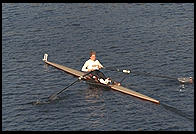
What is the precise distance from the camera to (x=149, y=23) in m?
66.2

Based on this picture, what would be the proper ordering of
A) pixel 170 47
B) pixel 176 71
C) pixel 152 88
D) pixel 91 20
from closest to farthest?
pixel 152 88
pixel 176 71
pixel 170 47
pixel 91 20

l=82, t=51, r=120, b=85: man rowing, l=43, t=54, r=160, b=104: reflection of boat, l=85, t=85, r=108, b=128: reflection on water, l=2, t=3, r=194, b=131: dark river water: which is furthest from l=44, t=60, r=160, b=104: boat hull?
l=85, t=85, r=108, b=128: reflection on water

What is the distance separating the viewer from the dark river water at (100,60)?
43062mm

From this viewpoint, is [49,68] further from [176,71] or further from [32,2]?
[32,2]

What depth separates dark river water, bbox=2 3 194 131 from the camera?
43062mm

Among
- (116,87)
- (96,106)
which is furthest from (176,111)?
(116,87)

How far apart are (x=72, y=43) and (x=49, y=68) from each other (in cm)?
734

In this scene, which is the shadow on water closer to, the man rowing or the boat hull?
the boat hull

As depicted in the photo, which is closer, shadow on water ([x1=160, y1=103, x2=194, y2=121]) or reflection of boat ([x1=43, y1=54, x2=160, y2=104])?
shadow on water ([x1=160, y1=103, x2=194, y2=121])

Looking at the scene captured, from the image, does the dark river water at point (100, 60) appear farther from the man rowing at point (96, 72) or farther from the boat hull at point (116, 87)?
the man rowing at point (96, 72)

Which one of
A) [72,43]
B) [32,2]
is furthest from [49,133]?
[32,2]

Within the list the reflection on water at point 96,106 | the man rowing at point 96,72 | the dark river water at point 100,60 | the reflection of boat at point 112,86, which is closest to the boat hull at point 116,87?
the reflection of boat at point 112,86

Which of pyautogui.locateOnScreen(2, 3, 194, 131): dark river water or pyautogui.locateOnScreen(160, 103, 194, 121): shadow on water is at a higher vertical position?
pyautogui.locateOnScreen(2, 3, 194, 131): dark river water

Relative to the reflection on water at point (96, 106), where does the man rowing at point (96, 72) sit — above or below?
above
